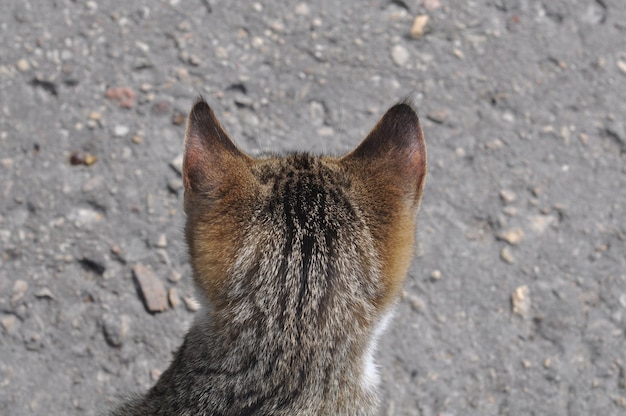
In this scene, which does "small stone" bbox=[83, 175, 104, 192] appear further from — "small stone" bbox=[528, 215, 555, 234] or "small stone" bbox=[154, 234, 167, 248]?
"small stone" bbox=[528, 215, 555, 234]

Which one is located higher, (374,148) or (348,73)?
(374,148)

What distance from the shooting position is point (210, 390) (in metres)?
2.23

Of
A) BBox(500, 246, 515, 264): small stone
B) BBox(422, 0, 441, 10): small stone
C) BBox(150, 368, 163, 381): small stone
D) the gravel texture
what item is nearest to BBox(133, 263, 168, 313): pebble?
the gravel texture

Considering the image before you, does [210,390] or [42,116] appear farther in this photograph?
[42,116]

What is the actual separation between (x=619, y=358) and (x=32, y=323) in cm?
289

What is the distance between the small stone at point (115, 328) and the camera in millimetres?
3293

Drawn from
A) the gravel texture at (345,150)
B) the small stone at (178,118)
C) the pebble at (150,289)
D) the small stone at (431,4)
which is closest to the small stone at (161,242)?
the gravel texture at (345,150)

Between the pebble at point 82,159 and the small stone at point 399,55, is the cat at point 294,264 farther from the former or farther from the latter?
the small stone at point 399,55

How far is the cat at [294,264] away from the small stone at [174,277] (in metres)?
1.15

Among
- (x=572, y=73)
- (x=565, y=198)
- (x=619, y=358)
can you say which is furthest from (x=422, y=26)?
(x=619, y=358)

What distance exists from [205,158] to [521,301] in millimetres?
2083

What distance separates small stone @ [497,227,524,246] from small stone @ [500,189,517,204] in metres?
0.18

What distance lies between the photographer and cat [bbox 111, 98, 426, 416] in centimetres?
208

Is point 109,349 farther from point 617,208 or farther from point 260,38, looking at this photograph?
point 617,208
